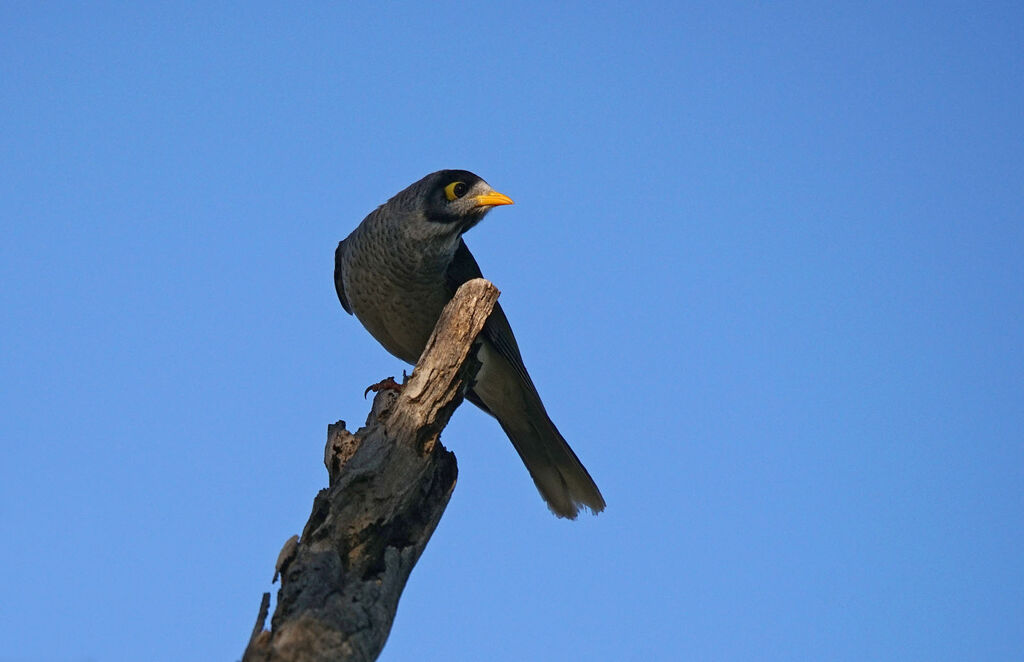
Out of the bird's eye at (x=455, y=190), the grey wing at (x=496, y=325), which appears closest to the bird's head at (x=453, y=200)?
the bird's eye at (x=455, y=190)

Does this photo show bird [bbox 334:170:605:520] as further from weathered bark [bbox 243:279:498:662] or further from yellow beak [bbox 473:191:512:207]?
weathered bark [bbox 243:279:498:662]

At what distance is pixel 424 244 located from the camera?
22.9 feet

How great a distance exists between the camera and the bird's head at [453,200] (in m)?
7.02

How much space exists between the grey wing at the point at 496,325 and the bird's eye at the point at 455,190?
400mm

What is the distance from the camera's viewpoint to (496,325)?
23.1 feet

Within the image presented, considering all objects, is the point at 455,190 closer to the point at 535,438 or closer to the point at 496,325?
the point at 496,325

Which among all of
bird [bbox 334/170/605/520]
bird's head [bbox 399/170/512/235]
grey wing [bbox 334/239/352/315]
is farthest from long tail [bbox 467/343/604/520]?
grey wing [bbox 334/239/352/315]

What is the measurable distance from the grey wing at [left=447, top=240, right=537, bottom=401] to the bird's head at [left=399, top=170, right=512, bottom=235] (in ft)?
0.88

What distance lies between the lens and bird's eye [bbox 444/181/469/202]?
7078 millimetres

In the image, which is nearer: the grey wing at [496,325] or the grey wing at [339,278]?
the grey wing at [496,325]

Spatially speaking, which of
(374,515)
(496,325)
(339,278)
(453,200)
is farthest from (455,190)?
(374,515)

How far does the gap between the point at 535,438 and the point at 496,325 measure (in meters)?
0.88

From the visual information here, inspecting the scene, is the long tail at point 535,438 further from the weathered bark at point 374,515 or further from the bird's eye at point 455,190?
the weathered bark at point 374,515

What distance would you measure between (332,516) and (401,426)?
59 centimetres
